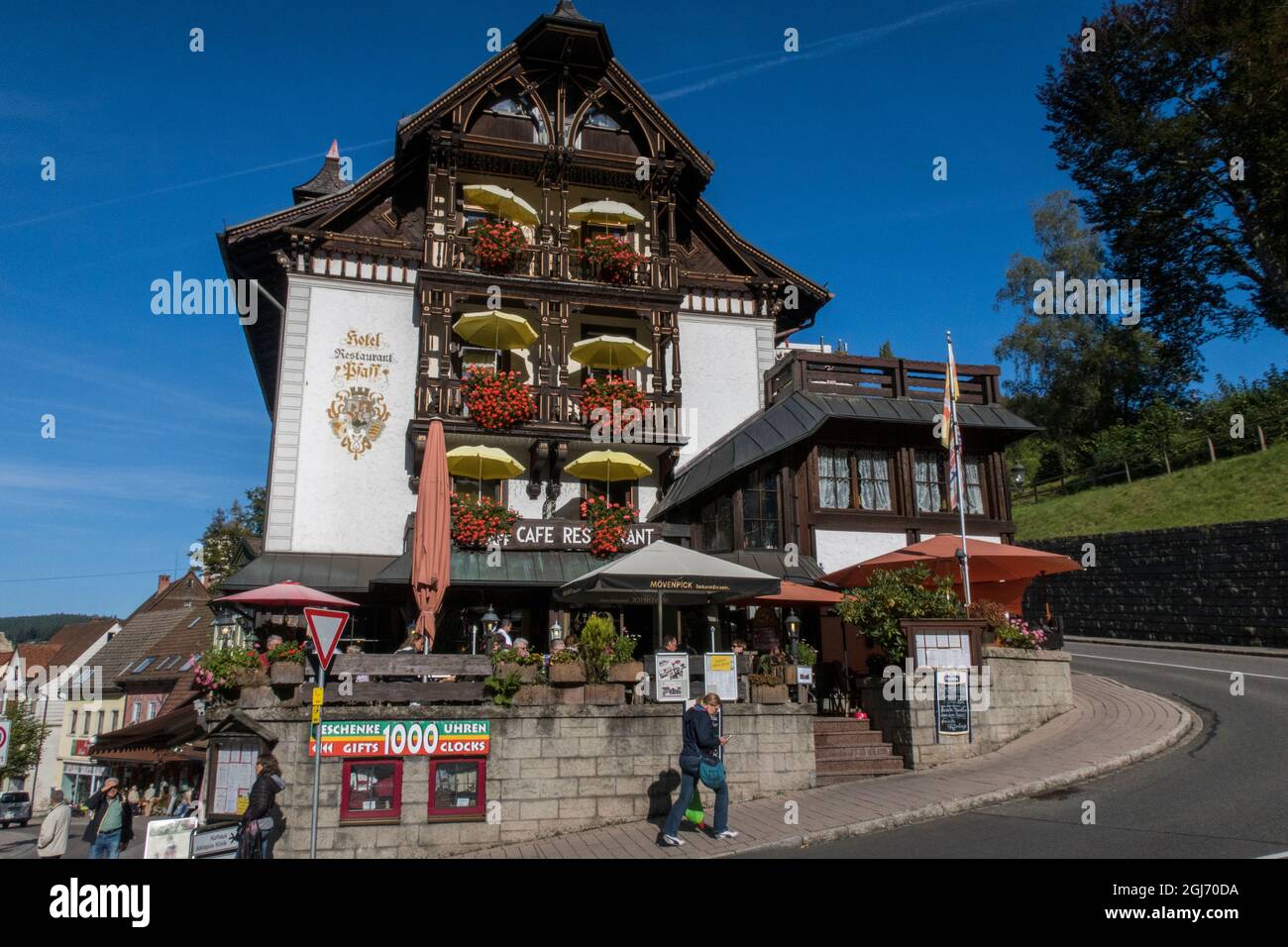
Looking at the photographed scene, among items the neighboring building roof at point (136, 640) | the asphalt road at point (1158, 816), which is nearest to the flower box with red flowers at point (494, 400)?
the asphalt road at point (1158, 816)

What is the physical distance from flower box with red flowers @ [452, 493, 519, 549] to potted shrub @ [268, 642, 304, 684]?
812cm

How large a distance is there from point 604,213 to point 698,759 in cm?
1753

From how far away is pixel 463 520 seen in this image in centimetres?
2075

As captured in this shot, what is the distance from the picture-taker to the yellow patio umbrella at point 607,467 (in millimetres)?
22547

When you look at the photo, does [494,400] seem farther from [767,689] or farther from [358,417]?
[767,689]

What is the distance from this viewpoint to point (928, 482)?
21.0 m

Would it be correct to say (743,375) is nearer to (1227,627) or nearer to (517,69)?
(517,69)

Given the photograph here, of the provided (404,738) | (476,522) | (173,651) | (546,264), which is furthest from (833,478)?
(173,651)

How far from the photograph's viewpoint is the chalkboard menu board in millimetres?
14547

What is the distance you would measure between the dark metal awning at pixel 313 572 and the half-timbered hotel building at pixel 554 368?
0.21 feet

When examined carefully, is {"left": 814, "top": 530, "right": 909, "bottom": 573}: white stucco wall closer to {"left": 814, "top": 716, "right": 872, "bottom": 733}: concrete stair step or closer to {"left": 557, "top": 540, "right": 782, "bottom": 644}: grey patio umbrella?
{"left": 814, "top": 716, "right": 872, "bottom": 733}: concrete stair step

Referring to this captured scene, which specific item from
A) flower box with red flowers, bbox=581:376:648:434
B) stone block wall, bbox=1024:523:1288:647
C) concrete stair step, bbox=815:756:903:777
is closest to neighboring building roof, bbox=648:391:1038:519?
flower box with red flowers, bbox=581:376:648:434
